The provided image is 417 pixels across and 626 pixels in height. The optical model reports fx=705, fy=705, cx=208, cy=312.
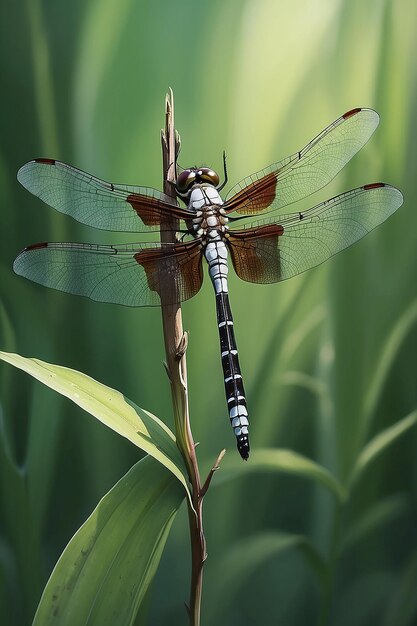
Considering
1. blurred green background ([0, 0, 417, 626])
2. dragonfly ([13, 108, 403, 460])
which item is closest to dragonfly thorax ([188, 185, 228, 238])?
dragonfly ([13, 108, 403, 460])

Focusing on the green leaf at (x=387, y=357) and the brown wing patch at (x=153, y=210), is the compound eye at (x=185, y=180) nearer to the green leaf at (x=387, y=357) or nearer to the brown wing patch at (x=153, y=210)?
the brown wing patch at (x=153, y=210)

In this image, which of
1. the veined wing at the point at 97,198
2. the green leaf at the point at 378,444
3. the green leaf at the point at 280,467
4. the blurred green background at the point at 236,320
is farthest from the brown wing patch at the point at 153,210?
the green leaf at the point at 378,444

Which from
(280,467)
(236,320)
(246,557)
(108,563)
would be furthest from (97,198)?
(246,557)

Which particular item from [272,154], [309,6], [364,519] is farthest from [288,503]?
[309,6]

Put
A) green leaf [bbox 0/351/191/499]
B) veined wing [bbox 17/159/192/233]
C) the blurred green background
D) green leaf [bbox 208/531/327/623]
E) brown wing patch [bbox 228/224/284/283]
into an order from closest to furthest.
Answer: green leaf [bbox 0/351/191/499] < veined wing [bbox 17/159/192/233] < brown wing patch [bbox 228/224/284/283] < the blurred green background < green leaf [bbox 208/531/327/623]

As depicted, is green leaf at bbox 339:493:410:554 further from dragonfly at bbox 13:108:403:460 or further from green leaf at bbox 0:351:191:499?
green leaf at bbox 0:351:191:499

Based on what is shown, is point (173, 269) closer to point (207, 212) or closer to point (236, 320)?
point (207, 212)

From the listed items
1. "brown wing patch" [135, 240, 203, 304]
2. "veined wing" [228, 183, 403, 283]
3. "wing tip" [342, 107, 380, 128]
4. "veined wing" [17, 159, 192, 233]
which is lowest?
"brown wing patch" [135, 240, 203, 304]
